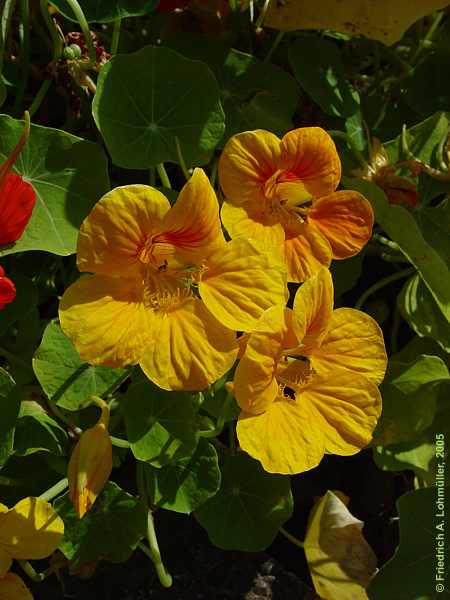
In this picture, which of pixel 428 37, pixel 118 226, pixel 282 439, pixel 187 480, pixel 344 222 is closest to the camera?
pixel 118 226

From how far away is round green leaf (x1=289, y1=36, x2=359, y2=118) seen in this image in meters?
1.56

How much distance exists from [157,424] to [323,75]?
2.54 ft

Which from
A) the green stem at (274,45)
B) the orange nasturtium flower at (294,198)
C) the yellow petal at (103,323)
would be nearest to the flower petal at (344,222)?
the orange nasturtium flower at (294,198)

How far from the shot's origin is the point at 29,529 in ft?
3.92

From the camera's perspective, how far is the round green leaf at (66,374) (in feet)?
4.18

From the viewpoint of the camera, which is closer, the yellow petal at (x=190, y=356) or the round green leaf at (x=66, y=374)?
the yellow petal at (x=190, y=356)

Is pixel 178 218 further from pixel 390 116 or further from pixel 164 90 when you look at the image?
pixel 390 116

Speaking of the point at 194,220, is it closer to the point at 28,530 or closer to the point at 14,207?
the point at 14,207

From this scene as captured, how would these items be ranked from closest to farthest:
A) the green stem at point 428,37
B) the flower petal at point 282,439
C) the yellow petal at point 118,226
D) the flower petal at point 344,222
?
the yellow petal at point 118,226
the flower petal at point 282,439
the flower petal at point 344,222
the green stem at point 428,37

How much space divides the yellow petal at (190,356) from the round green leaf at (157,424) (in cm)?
22

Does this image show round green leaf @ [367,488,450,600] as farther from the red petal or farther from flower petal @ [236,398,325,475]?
the red petal

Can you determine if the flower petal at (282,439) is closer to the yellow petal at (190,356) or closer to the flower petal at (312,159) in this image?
the yellow petal at (190,356)

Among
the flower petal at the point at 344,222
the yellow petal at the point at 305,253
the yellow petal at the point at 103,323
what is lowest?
the yellow petal at the point at 103,323

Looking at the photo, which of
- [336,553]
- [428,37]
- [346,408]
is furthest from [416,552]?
[428,37]
